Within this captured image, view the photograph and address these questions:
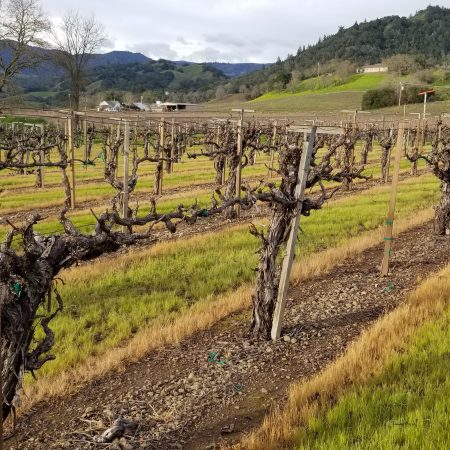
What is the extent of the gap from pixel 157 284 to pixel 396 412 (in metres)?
6.16

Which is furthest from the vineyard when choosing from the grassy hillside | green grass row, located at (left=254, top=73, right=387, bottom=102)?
green grass row, located at (left=254, top=73, right=387, bottom=102)

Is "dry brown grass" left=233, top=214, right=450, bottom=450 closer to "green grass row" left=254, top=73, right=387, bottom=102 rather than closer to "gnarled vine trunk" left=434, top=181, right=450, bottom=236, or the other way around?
"gnarled vine trunk" left=434, top=181, right=450, bottom=236


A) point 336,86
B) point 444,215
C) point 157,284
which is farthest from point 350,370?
point 336,86

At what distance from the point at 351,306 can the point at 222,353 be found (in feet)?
9.39

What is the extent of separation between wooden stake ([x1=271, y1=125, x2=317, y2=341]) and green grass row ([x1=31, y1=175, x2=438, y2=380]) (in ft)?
3.13

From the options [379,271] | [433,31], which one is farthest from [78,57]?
[433,31]

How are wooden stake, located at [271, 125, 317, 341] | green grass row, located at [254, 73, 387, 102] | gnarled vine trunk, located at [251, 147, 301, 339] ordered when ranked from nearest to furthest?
1. wooden stake, located at [271, 125, 317, 341]
2. gnarled vine trunk, located at [251, 147, 301, 339]
3. green grass row, located at [254, 73, 387, 102]

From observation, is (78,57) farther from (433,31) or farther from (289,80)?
(433,31)

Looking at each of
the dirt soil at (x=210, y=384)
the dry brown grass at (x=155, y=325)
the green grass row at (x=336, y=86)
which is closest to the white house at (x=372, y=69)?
the green grass row at (x=336, y=86)

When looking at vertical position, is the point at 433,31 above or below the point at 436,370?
above

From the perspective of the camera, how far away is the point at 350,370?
596 cm

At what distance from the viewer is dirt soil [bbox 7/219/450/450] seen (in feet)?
17.5

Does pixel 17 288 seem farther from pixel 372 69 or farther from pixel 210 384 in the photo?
pixel 372 69

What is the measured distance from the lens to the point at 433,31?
157 metres
